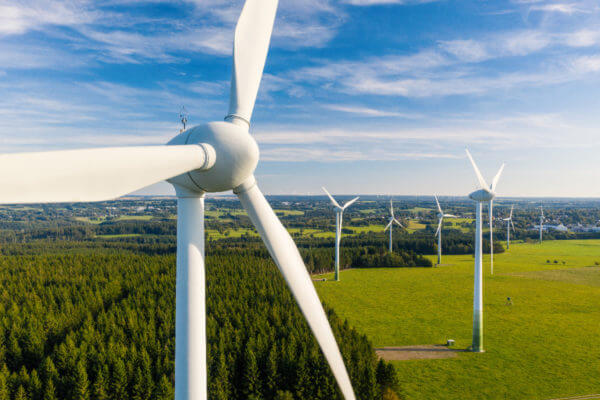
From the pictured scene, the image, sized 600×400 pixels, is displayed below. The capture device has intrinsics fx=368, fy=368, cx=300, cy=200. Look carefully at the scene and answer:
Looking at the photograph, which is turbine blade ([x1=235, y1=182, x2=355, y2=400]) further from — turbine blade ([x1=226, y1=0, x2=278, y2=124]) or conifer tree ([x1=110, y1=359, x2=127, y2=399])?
conifer tree ([x1=110, y1=359, x2=127, y2=399])

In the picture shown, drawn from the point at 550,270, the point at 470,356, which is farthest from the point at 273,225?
the point at 550,270

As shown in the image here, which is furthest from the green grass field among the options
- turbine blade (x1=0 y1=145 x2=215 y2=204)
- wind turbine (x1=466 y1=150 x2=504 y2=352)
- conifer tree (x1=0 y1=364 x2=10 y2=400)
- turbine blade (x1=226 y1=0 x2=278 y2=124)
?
conifer tree (x1=0 y1=364 x2=10 y2=400)

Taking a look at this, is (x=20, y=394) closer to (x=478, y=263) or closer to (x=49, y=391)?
(x=49, y=391)

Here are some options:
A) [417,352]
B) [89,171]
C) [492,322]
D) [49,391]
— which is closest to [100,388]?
[49,391]

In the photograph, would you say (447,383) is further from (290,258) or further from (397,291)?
(397,291)

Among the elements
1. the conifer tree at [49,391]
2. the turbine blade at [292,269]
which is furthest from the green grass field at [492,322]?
the conifer tree at [49,391]

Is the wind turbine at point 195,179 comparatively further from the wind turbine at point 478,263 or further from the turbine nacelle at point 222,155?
the wind turbine at point 478,263
